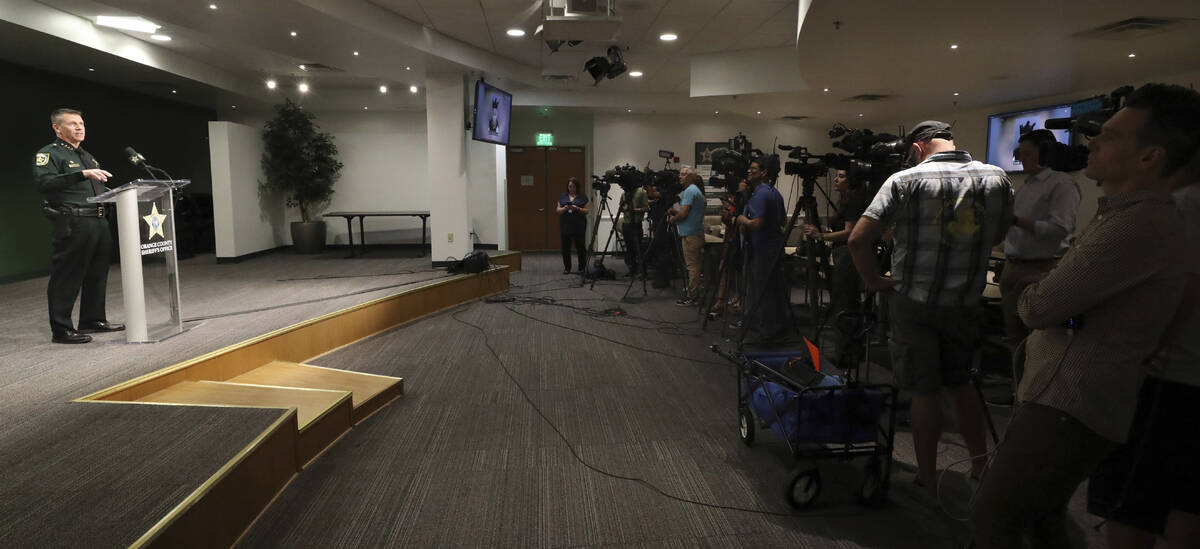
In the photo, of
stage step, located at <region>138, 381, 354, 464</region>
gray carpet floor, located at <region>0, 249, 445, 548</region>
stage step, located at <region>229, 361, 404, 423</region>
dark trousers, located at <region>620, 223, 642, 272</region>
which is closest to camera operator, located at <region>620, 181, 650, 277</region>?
dark trousers, located at <region>620, 223, 642, 272</region>

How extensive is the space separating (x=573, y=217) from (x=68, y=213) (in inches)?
Answer: 216

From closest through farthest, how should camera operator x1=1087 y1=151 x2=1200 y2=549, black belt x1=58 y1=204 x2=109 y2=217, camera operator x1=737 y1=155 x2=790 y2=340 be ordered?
camera operator x1=1087 y1=151 x2=1200 y2=549 → black belt x1=58 y1=204 x2=109 y2=217 → camera operator x1=737 y1=155 x2=790 y2=340

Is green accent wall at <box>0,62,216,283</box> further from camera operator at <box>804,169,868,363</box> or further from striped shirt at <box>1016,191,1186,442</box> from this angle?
striped shirt at <box>1016,191,1186,442</box>

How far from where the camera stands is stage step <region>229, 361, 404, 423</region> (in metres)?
3.33

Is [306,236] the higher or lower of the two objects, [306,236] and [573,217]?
the lower

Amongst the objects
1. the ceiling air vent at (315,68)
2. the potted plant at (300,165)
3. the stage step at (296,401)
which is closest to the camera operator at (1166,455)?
the stage step at (296,401)

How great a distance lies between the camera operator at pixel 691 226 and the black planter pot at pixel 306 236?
705cm

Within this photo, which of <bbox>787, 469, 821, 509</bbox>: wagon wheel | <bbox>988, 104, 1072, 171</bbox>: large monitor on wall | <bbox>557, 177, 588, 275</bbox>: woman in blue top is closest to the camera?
<bbox>787, 469, 821, 509</bbox>: wagon wheel

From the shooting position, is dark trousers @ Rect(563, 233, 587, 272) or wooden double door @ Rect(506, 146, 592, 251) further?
wooden double door @ Rect(506, 146, 592, 251)

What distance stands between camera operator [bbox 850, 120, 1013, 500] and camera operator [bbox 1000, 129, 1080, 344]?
96cm

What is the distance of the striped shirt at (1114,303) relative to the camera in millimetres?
1187

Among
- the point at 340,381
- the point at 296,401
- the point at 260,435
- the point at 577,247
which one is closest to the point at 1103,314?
the point at 260,435

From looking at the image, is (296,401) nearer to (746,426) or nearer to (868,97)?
(746,426)

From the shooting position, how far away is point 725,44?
756 cm
